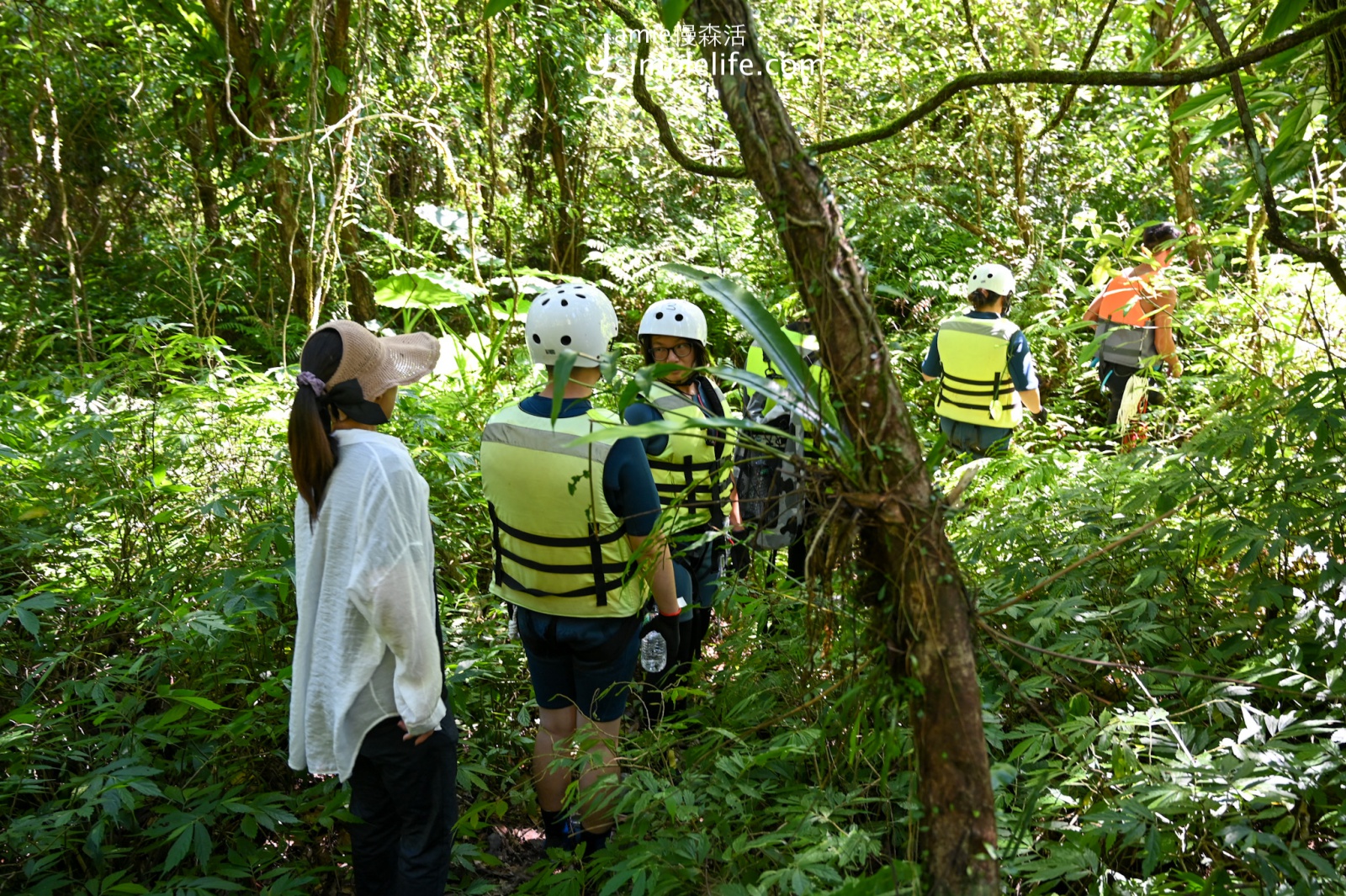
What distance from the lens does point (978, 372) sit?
248 inches

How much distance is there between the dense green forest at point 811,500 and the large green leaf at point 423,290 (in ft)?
0.15

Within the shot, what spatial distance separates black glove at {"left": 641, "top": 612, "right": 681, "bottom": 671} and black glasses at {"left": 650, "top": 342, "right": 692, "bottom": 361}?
126 cm

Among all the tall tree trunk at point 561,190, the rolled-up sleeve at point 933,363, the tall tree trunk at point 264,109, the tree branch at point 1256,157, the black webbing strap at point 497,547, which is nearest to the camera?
the tree branch at point 1256,157

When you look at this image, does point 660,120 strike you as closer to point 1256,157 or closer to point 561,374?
point 561,374

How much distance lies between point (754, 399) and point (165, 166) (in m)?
8.14

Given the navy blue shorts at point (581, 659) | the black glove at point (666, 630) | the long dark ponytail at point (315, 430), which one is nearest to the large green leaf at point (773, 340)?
the long dark ponytail at point (315, 430)

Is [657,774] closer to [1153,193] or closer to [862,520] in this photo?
[862,520]

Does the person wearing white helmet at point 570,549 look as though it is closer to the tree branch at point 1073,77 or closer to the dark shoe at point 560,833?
the dark shoe at point 560,833

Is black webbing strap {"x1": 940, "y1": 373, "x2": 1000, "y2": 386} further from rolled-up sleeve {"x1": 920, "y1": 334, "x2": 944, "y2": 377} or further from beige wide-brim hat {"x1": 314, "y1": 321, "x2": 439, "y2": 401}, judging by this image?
beige wide-brim hat {"x1": 314, "y1": 321, "x2": 439, "y2": 401}

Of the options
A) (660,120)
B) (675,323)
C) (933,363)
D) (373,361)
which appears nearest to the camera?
(660,120)

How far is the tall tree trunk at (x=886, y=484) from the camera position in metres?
1.59

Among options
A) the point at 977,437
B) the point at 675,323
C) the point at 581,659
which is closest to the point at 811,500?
the point at 581,659

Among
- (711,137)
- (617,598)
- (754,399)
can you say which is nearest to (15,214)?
(711,137)

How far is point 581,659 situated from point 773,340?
2138 mm
